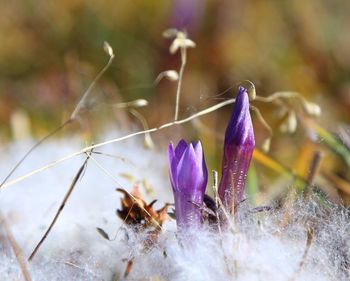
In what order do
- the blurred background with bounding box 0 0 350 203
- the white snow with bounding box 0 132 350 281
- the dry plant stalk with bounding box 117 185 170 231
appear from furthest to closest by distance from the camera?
the blurred background with bounding box 0 0 350 203, the dry plant stalk with bounding box 117 185 170 231, the white snow with bounding box 0 132 350 281

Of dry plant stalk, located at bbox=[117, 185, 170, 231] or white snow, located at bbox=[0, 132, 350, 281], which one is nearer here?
white snow, located at bbox=[0, 132, 350, 281]

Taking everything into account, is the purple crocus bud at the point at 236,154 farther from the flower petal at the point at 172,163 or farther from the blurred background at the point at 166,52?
the blurred background at the point at 166,52

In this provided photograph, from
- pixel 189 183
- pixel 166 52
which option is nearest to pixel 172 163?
pixel 189 183

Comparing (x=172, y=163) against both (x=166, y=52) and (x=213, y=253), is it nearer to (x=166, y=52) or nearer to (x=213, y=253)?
(x=213, y=253)

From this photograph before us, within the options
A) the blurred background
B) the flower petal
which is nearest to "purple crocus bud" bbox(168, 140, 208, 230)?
the flower petal

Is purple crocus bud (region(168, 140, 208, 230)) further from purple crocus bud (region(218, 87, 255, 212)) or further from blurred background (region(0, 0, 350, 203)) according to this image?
blurred background (region(0, 0, 350, 203))

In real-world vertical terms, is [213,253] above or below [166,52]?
above

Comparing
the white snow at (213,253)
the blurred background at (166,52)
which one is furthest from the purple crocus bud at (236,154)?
the blurred background at (166,52)

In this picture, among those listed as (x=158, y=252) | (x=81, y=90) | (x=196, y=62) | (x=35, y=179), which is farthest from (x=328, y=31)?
(x=158, y=252)
